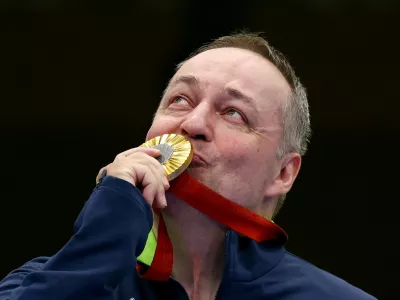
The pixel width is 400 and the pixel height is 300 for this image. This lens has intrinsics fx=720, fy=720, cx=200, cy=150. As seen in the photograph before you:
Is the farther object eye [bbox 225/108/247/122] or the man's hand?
eye [bbox 225/108/247/122]

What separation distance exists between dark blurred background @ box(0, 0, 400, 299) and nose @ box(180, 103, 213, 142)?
74.4 inches

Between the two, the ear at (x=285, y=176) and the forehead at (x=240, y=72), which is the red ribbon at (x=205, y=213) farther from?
the forehead at (x=240, y=72)

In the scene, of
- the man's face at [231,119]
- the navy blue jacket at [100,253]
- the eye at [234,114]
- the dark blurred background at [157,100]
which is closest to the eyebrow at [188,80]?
the man's face at [231,119]

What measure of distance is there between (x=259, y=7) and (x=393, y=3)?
0.70 meters

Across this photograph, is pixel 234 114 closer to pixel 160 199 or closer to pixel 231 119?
pixel 231 119

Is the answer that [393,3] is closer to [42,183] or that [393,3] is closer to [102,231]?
[42,183]

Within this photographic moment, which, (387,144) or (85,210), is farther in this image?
(387,144)

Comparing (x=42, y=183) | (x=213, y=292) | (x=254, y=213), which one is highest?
(x=254, y=213)

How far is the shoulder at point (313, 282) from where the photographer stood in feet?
5.82

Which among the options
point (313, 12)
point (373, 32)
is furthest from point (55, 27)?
point (373, 32)

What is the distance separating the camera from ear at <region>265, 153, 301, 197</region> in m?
1.85

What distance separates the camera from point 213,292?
1.76m

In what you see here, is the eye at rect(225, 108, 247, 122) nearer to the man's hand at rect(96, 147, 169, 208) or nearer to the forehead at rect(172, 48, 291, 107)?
the forehead at rect(172, 48, 291, 107)

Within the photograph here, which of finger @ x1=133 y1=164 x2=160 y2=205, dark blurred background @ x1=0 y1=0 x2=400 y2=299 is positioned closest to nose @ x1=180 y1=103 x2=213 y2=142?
finger @ x1=133 y1=164 x2=160 y2=205
